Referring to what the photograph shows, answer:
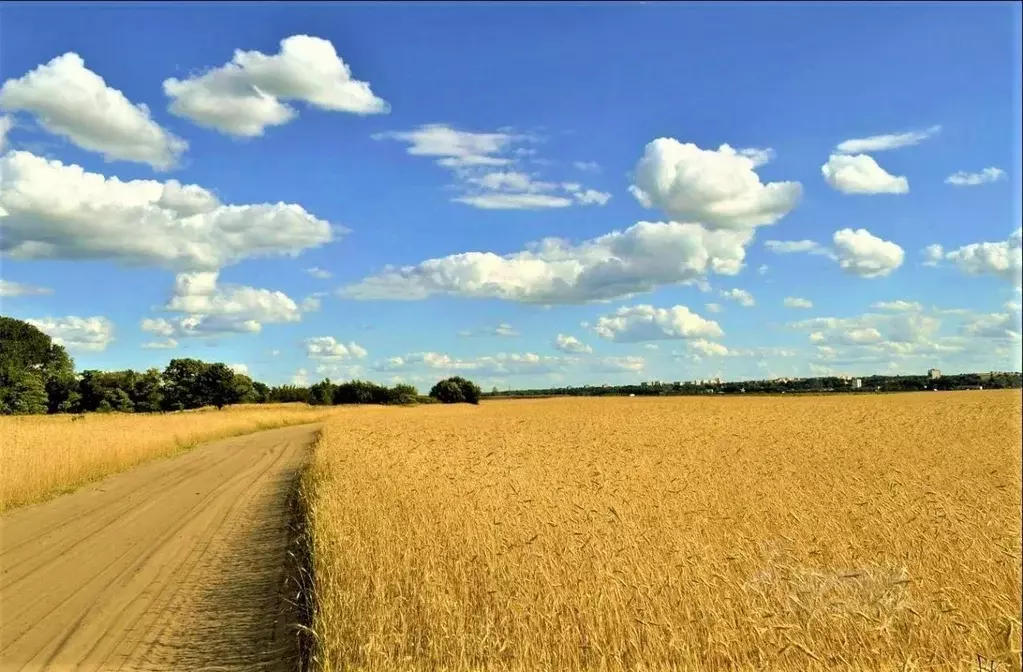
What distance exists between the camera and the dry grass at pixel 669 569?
16.7ft

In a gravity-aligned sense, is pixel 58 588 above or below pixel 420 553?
below

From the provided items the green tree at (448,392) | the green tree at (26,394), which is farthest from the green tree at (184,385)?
the green tree at (448,392)

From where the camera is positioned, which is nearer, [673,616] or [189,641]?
[673,616]

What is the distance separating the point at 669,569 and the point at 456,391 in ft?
381

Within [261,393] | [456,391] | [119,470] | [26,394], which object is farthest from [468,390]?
[119,470]

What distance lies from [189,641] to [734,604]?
5.51 metres

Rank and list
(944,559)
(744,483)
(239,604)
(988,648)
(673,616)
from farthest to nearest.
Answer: (744,483)
(239,604)
(944,559)
(673,616)
(988,648)

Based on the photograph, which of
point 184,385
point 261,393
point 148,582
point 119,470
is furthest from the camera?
point 261,393

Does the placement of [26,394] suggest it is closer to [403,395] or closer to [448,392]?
[403,395]

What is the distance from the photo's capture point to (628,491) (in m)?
10.4

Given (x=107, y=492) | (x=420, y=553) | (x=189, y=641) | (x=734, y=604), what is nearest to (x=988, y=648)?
(x=734, y=604)

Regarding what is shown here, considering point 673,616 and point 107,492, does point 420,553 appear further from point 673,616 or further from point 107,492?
point 107,492

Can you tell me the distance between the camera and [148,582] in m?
9.02

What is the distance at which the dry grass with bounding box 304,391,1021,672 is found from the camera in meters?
5.10
